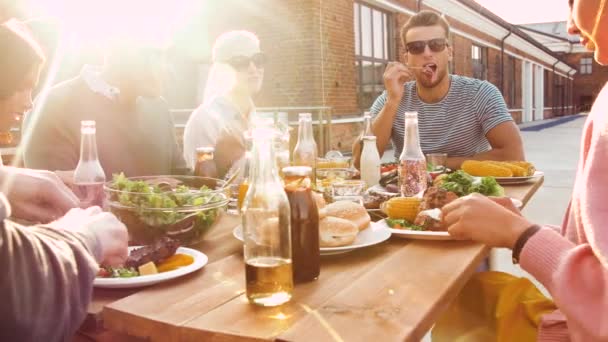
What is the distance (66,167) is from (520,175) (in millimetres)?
2276

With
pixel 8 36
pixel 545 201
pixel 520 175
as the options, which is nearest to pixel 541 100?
pixel 545 201

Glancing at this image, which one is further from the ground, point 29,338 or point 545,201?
point 29,338

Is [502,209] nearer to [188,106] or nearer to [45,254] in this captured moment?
[45,254]

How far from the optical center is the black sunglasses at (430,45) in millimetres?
3604

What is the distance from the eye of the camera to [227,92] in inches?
164

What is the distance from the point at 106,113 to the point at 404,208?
73.1 inches

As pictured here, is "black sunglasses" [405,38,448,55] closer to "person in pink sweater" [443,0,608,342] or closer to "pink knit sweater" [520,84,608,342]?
"person in pink sweater" [443,0,608,342]

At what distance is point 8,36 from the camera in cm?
124

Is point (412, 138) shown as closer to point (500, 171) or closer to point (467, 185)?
point (467, 185)

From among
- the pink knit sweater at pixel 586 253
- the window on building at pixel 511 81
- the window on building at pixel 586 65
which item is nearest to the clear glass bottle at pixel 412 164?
the pink knit sweater at pixel 586 253

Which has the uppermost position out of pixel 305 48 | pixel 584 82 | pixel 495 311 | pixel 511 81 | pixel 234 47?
pixel 584 82

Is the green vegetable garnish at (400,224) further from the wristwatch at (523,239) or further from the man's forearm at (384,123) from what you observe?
the man's forearm at (384,123)

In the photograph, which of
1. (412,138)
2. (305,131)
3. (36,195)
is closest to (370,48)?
(305,131)

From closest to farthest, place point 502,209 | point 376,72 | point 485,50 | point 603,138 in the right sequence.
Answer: point 603,138 < point 502,209 < point 376,72 < point 485,50
